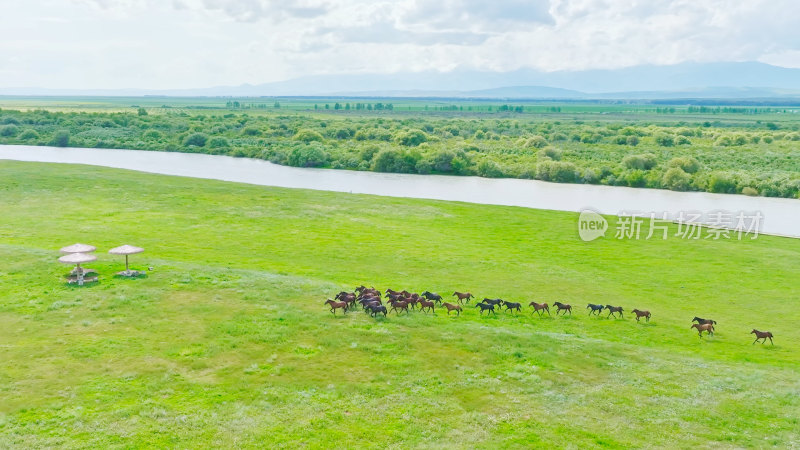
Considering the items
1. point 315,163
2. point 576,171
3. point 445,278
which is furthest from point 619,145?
point 445,278

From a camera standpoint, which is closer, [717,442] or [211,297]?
[717,442]

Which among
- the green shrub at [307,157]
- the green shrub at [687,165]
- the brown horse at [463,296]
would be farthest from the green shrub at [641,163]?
the brown horse at [463,296]

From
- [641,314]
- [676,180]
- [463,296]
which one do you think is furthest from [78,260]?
[676,180]

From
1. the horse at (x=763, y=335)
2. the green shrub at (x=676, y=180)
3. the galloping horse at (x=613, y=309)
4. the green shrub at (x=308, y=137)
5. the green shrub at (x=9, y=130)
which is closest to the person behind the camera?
the horse at (x=763, y=335)

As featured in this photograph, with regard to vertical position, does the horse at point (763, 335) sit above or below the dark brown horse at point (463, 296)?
below

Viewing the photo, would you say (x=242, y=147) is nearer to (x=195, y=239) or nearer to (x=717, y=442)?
(x=195, y=239)

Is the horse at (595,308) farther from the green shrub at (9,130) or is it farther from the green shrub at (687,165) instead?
the green shrub at (9,130)

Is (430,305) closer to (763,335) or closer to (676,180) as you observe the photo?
(763,335)
